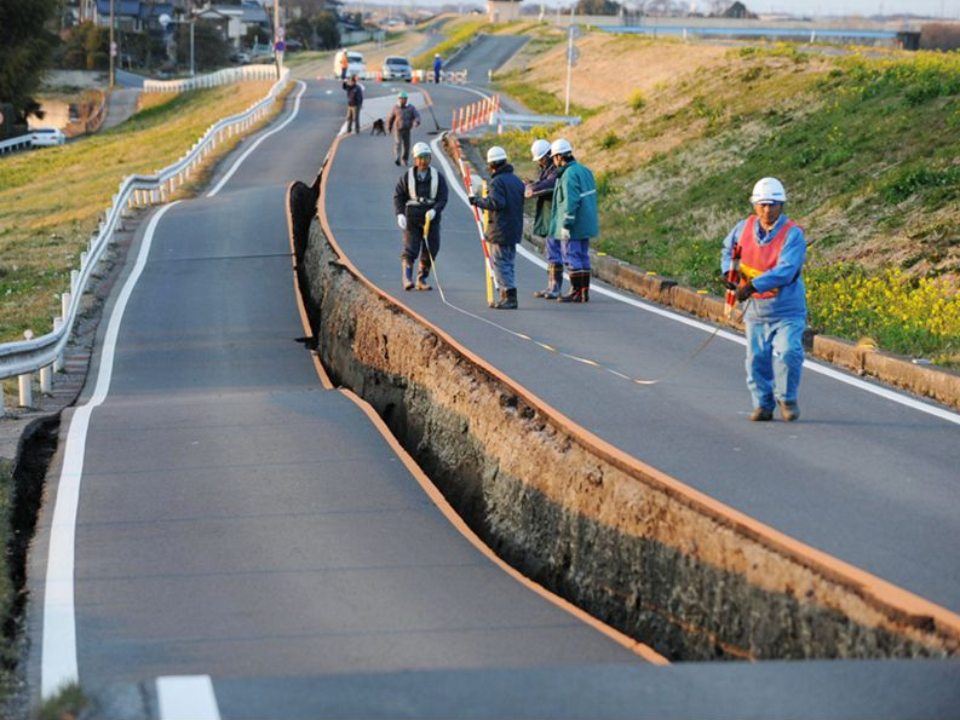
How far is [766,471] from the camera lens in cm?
983

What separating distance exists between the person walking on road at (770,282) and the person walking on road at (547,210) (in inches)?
261

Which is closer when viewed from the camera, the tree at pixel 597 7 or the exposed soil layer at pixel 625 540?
the exposed soil layer at pixel 625 540

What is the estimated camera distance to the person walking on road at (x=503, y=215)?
1683 cm

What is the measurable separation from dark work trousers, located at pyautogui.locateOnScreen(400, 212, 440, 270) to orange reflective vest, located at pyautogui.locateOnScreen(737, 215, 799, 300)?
7.79 meters

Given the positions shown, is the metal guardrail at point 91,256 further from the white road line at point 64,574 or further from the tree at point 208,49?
the tree at point 208,49

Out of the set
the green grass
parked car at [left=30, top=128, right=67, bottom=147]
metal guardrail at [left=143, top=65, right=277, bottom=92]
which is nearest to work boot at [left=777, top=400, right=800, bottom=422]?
metal guardrail at [left=143, top=65, right=277, bottom=92]

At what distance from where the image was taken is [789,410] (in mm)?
11312

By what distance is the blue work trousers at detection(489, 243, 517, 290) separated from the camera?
1686 cm

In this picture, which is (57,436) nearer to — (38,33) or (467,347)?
(467,347)

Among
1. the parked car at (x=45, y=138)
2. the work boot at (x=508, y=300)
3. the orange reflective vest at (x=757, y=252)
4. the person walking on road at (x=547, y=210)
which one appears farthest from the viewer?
the parked car at (x=45, y=138)

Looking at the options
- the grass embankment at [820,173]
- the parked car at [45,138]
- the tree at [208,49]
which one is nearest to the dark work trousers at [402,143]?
the grass embankment at [820,173]

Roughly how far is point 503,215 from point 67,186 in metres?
30.7

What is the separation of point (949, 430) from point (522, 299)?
299 inches

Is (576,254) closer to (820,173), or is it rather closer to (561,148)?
(561,148)
